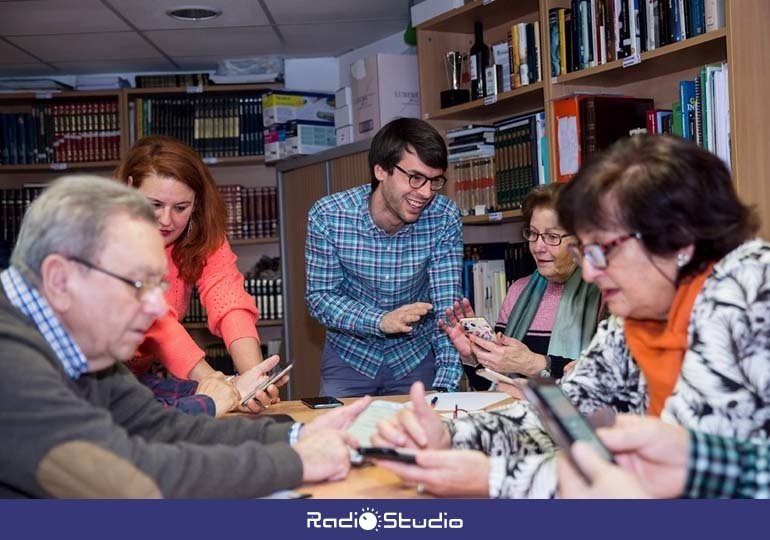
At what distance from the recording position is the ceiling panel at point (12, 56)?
5137 millimetres

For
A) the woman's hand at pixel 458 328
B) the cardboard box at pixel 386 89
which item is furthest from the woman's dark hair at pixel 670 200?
the cardboard box at pixel 386 89

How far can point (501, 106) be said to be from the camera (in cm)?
392

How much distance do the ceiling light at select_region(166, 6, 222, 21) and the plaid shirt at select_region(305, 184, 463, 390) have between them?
2.08 meters

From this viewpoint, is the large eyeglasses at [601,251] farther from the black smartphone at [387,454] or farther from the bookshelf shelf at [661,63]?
the bookshelf shelf at [661,63]

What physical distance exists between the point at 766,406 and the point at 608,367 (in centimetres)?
43

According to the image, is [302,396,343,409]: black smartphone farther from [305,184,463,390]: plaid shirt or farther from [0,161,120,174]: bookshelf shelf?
[0,161,120,174]: bookshelf shelf

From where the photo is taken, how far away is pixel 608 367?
1642 millimetres

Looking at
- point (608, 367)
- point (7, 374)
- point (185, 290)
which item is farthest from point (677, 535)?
point (185, 290)

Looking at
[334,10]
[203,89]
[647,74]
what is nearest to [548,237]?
[647,74]

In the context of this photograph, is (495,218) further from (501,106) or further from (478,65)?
(478,65)

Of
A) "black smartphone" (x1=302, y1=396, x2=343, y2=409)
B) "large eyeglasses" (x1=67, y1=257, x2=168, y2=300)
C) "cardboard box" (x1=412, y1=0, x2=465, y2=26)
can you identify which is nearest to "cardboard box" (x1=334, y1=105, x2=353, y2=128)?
"cardboard box" (x1=412, y1=0, x2=465, y2=26)

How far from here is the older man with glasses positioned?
3.77 ft

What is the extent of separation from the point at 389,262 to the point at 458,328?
0.53 m

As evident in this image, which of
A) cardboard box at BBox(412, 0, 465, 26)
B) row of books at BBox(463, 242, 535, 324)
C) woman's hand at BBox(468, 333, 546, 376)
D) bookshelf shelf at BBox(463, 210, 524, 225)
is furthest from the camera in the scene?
cardboard box at BBox(412, 0, 465, 26)
